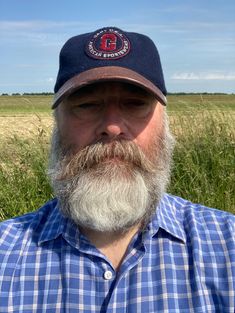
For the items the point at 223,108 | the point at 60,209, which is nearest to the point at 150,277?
the point at 60,209

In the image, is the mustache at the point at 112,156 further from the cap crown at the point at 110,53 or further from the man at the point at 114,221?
the cap crown at the point at 110,53

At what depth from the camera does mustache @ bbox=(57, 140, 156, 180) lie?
5.86 feet

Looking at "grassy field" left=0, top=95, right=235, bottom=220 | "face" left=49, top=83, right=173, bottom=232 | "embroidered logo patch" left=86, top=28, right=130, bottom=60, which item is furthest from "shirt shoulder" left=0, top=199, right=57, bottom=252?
"grassy field" left=0, top=95, right=235, bottom=220

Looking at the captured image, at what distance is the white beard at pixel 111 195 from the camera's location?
71.1 inches

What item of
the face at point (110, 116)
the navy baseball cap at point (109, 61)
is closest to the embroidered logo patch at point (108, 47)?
the navy baseball cap at point (109, 61)

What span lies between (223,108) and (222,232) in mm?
5767

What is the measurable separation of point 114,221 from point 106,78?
19.6 inches

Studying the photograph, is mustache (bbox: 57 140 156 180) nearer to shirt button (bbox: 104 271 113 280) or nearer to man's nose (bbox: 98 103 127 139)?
man's nose (bbox: 98 103 127 139)

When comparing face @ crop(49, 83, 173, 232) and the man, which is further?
face @ crop(49, 83, 173, 232)

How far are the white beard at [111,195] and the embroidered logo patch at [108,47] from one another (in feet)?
1.11

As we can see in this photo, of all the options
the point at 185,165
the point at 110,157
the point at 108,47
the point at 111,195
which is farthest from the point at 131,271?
the point at 185,165

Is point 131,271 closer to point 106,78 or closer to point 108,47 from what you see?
point 106,78

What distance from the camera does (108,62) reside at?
175cm

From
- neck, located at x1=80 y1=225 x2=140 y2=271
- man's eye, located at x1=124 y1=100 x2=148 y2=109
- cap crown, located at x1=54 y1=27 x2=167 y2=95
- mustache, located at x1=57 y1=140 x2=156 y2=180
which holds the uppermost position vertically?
cap crown, located at x1=54 y1=27 x2=167 y2=95
